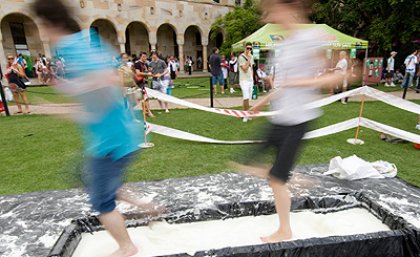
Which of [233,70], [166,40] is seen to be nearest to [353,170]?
[233,70]

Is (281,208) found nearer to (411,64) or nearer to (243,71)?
(243,71)

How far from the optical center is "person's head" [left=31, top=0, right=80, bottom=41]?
1.73m

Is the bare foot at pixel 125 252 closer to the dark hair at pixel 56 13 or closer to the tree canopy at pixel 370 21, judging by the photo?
the dark hair at pixel 56 13

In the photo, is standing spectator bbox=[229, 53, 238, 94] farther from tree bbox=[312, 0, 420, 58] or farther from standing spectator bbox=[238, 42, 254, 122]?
tree bbox=[312, 0, 420, 58]

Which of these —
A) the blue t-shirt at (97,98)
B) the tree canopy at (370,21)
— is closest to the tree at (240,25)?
the tree canopy at (370,21)

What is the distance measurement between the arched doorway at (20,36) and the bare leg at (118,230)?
26.0m

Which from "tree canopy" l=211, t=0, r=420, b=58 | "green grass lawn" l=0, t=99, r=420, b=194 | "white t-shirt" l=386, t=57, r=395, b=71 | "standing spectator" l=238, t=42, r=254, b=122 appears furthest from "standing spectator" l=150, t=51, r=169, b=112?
"white t-shirt" l=386, t=57, r=395, b=71

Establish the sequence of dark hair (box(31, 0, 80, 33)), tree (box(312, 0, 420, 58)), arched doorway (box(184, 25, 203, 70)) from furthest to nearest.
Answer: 1. arched doorway (box(184, 25, 203, 70))
2. tree (box(312, 0, 420, 58))
3. dark hair (box(31, 0, 80, 33))

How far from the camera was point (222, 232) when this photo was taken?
105 inches

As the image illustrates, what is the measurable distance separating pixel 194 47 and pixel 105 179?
107 ft

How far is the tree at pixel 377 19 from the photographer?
16109mm

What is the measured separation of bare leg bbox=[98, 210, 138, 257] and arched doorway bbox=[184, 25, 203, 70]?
31576 millimetres

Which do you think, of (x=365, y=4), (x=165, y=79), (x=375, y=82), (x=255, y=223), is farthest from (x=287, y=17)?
(x=365, y=4)

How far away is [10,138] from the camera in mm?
6504
